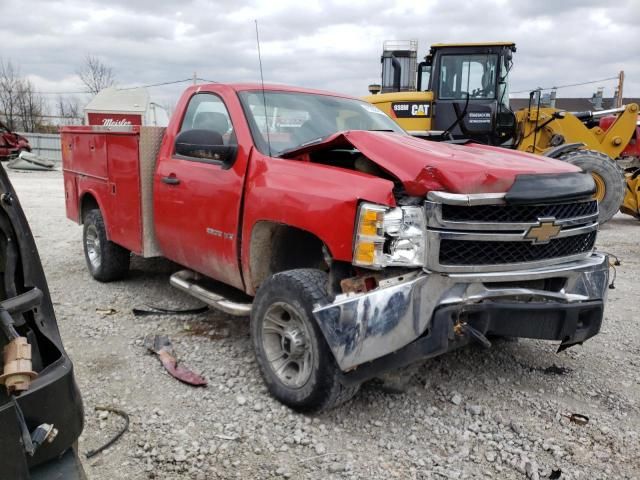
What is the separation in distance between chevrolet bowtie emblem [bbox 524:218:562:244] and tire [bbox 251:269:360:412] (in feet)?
3.79

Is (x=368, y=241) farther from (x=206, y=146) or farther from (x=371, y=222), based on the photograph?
(x=206, y=146)

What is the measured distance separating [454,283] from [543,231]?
1.97ft

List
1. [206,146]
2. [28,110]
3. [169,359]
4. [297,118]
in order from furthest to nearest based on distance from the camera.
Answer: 1. [28,110]
2. [297,118]
3. [169,359]
4. [206,146]

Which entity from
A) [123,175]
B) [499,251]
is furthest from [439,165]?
[123,175]

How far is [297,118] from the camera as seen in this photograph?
4094 millimetres

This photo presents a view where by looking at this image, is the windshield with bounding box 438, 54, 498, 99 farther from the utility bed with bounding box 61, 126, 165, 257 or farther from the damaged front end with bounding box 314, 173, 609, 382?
the damaged front end with bounding box 314, 173, 609, 382

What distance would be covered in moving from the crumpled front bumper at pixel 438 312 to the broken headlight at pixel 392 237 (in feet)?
0.38

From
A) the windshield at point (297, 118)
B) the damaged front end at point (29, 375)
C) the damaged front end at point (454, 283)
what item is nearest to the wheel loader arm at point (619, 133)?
the windshield at point (297, 118)

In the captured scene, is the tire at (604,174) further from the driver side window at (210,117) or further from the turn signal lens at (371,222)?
the turn signal lens at (371,222)

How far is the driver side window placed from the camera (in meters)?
4.09

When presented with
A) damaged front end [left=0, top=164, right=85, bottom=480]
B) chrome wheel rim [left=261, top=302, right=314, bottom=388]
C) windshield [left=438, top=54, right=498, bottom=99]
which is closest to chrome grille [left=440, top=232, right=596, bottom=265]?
chrome wheel rim [left=261, top=302, right=314, bottom=388]

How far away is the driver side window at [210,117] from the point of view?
409 cm

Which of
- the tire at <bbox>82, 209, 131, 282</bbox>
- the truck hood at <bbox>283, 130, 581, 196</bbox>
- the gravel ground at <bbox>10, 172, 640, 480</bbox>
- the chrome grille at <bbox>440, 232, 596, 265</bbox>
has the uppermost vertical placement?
the truck hood at <bbox>283, 130, 581, 196</bbox>

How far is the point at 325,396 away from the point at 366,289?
64 cm
